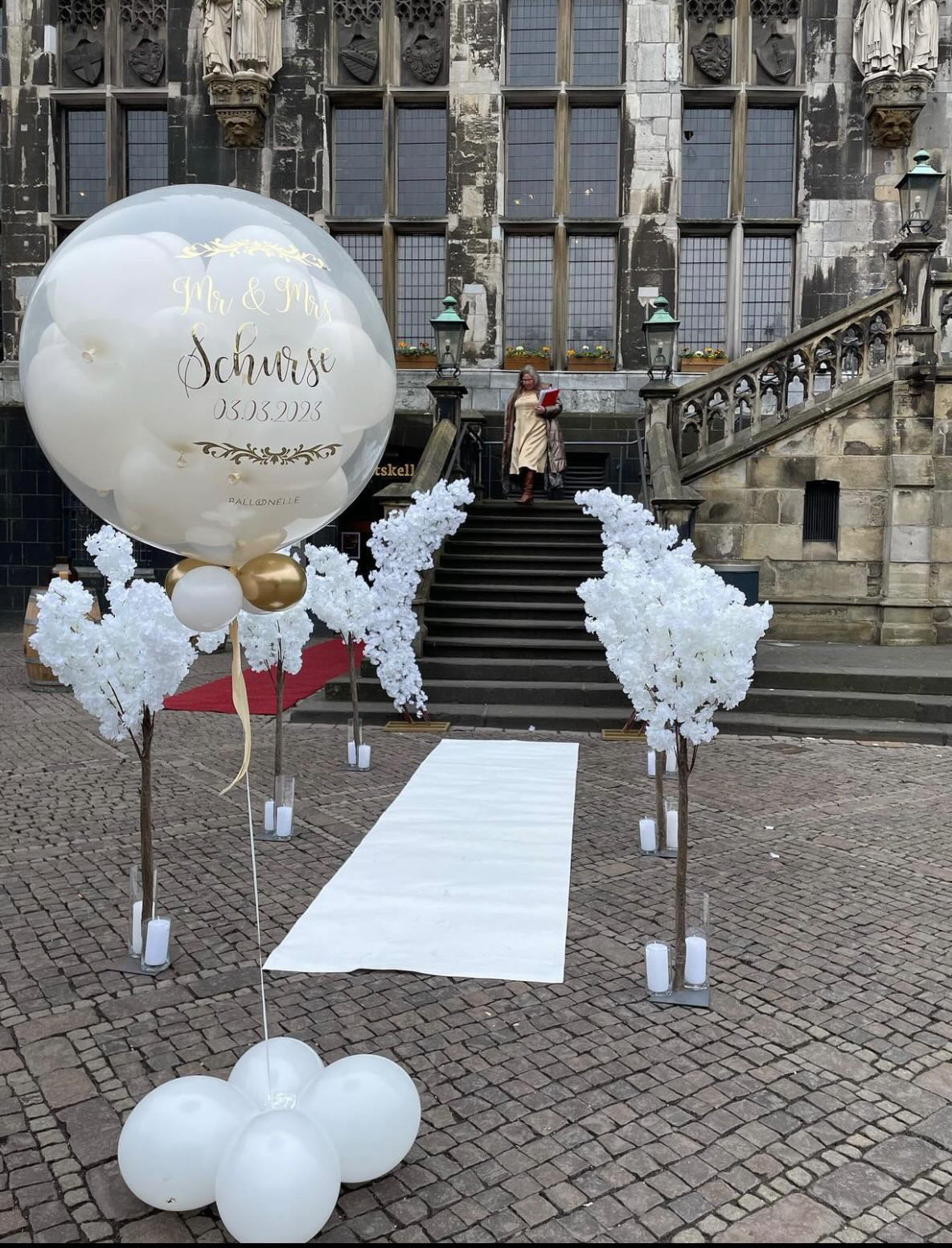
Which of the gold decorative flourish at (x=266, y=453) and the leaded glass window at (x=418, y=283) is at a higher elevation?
the leaded glass window at (x=418, y=283)

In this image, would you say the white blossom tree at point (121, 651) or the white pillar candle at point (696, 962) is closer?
the white pillar candle at point (696, 962)

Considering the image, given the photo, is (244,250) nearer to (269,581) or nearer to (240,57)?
(269,581)

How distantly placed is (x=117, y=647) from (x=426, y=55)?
14229 mm

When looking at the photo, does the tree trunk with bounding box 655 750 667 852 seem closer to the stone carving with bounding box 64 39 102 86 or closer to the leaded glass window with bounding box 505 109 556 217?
the leaded glass window with bounding box 505 109 556 217

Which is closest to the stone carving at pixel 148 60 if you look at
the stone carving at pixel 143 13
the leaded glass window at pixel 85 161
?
the stone carving at pixel 143 13

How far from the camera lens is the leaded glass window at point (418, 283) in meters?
16.6

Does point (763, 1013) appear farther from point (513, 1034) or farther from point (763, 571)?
point (763, 571)

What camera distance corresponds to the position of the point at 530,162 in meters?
16.2

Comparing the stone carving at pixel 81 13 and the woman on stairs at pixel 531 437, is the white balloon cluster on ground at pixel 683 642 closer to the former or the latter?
the woman on stairs at pixel 531 437

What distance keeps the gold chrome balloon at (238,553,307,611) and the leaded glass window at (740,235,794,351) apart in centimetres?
1406

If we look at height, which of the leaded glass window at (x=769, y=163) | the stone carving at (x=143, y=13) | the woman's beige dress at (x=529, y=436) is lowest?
the woman's beige dress at (x=529, y=436)

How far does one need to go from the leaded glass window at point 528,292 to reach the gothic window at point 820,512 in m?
5.22

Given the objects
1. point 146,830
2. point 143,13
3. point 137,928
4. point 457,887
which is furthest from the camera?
point 143,13

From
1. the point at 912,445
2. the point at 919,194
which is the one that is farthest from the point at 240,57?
the point at 912,445
